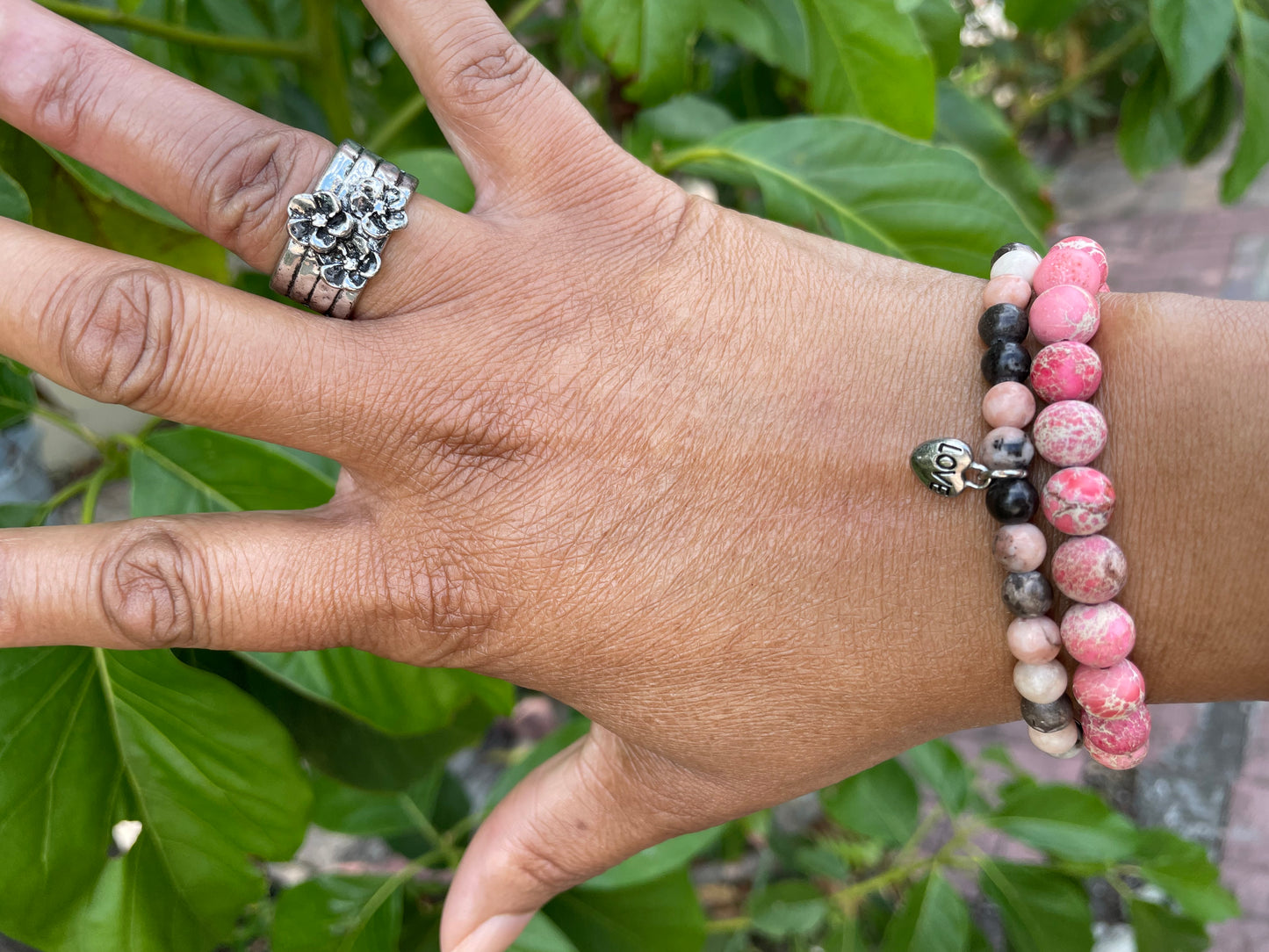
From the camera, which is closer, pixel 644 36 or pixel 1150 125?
pixel 644 36

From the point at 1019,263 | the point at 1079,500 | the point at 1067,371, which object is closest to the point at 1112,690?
the point at 1079,500

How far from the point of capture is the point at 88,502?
987 millimetres

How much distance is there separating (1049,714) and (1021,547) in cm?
16

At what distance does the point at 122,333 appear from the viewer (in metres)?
0.75

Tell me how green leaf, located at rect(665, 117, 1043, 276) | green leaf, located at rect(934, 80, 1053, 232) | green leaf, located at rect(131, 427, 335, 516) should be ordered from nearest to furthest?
1. green leaf, located at rect(131, 427, 335, 516)
2. green leaf, located at rect(665, 117, 1043, 276)
3. green leaf, located at rect(934, 80, 1053, 232)

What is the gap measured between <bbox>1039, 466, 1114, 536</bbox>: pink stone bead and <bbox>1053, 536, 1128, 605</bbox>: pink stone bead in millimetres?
12

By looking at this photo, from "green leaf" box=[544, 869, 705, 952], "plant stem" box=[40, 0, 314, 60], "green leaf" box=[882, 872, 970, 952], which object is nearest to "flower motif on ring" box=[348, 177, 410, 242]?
"plant stem" box=[40, 0, 314, 60]

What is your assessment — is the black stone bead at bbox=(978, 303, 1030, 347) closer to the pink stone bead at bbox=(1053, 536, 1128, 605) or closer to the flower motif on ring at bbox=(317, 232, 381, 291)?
the pink stone bead at bbox=(1053, 536, 1128, 605)

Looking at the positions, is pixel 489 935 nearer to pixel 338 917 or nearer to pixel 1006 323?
pixel 338 917

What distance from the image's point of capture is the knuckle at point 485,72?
2.79ft

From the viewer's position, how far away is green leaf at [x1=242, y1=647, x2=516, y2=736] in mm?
930

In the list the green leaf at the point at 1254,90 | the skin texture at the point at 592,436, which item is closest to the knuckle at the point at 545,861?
the skin texture at the point at 592,436

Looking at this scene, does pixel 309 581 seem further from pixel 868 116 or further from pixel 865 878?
pixel 865 878

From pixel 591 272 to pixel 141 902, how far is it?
2.34ft
